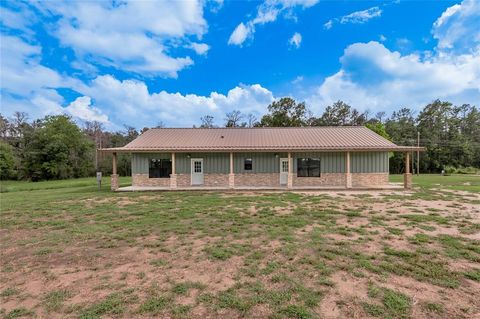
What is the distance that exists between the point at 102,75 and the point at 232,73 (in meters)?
12.5

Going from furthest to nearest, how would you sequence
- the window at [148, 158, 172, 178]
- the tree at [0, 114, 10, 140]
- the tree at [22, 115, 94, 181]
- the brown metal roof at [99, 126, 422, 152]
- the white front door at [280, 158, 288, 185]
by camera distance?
the tree at [0, 114, 10, 140] → the tree at [22, 115, 94, 181] → the window at [148, 158, 172, 178] → the white front door at [280, 158, 288, 185] → the brown metal roof at [99, 126, 422, 152]

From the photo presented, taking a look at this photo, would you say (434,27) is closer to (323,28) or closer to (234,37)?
(323,28)

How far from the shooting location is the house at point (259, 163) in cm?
1459

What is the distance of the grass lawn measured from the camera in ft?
9.18

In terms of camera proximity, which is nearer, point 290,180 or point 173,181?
point 290,180

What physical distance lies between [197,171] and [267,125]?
874 inches

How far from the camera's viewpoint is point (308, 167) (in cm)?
1534

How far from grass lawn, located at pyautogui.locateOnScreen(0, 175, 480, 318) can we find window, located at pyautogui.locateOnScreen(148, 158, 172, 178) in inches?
323

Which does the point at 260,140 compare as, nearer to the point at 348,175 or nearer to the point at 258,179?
the point at 258,179

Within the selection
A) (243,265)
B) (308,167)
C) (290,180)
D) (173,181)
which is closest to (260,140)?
(308,167)

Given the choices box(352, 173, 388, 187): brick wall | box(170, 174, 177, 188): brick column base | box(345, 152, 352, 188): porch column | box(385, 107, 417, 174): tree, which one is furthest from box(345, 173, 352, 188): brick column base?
box(385, 107, 417, 174): tree

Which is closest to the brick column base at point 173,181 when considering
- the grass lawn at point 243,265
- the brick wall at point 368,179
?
the grass lawn at point 243,265

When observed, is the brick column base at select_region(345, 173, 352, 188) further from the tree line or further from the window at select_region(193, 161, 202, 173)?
the tree line

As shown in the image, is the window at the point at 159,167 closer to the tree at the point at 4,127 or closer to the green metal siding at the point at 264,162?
the green metal siding at the point at 264,162
